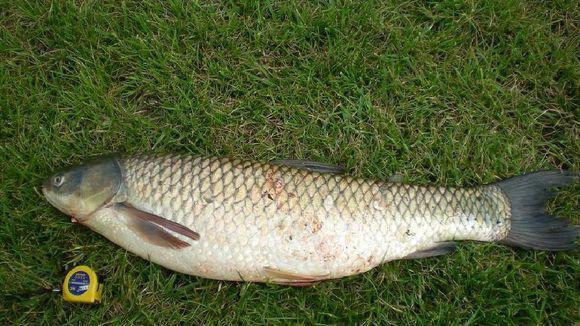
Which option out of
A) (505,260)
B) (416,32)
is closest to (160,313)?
(505,260)

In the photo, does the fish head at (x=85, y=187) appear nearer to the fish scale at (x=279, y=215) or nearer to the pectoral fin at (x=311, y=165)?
the fish scale at (x=279, y=215)

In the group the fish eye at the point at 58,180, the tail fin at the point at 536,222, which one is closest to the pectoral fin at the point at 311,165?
the tail fin at the point at 536,222

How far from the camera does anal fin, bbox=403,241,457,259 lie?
252cm

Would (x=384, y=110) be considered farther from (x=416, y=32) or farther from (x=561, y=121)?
(x=561, y=121)

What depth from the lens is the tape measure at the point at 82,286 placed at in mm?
2555

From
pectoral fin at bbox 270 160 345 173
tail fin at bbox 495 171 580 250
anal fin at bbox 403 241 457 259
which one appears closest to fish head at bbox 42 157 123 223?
pectoral fin at bbox 270 160 345 173

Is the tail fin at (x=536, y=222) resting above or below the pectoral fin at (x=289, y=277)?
above

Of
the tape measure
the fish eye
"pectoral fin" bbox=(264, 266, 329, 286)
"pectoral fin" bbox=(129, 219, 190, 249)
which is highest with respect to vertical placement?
the fish eye

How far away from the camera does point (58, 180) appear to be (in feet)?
8.33

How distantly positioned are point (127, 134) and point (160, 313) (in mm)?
1053

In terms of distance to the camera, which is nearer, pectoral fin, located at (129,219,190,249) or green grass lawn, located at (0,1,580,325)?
pectoral fin, located at (129,219,190,249)

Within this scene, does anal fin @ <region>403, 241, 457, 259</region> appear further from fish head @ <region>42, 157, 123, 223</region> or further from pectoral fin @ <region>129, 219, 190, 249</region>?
fish head @ <region>42, 157, 123, 223</region>

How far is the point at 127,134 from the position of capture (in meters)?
2.90

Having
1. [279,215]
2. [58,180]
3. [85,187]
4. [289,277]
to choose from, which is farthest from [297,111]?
[58,180]
